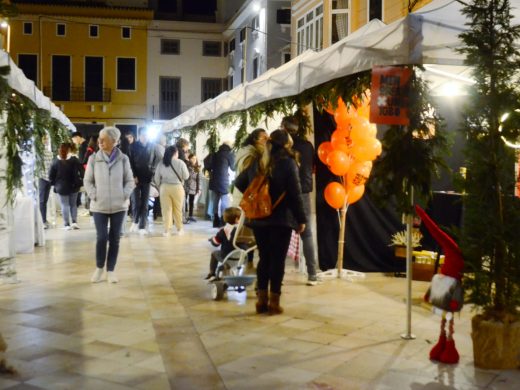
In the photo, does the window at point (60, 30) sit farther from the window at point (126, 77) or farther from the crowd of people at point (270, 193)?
the crowd of people at point (270, 193)

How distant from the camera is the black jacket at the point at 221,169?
44.1ft

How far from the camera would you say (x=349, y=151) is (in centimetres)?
796

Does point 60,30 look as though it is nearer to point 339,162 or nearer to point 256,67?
point 256,67

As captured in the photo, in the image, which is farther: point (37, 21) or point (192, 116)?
point (37, 21)

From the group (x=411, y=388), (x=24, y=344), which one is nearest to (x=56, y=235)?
(x=24, y=344)

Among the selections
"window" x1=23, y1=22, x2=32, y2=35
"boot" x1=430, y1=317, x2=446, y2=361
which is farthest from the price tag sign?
"window" x1=23, y1=22, x2=32, y2=35

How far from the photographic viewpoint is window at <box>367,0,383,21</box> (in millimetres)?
17312

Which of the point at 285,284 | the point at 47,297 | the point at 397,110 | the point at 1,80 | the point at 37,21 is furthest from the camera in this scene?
the point at 37,21

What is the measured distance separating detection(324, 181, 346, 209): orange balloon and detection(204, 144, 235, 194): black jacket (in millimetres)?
5436

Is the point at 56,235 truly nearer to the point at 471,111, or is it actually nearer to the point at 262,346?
the point at 262,346

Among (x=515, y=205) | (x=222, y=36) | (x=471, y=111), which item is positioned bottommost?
(x=515, y=205)

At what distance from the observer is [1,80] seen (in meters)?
4.25

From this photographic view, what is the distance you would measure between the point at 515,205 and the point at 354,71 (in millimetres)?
1848

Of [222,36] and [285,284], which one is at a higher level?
[222,36]
